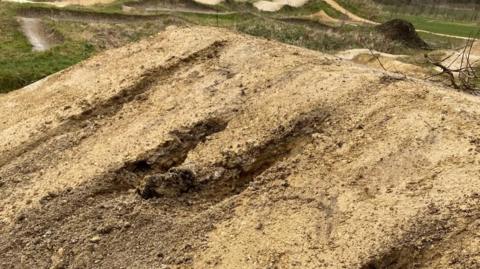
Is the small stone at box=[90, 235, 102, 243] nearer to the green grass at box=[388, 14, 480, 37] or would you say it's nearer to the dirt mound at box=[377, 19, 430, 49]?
the dirt mound at box=[377, 19, 430, 49]

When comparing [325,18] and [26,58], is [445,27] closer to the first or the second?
[325,18]

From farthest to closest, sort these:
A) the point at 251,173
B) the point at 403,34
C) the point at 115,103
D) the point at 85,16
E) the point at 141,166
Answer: the point at 85,16
the point at 403,34
the point at 115,103
the point at 141,166
the point at 251,173

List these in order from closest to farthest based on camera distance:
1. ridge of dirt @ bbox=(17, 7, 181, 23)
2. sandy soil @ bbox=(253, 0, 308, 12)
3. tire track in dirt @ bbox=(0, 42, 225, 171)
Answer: tire track in dirt @ bbox=(0, 42, 225, 171) → ridge of dirt @ bbox=(17, 7, 181, 23) → sandy soil @ bbox=(253, 0, 308, 12)

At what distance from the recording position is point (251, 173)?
709 cm

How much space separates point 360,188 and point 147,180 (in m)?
2.32

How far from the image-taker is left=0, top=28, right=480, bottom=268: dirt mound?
585 centimetres

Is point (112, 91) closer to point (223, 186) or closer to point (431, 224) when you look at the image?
point (223, 186)

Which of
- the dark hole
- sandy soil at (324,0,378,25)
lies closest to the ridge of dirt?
sandy soil at (324,0,378,25)

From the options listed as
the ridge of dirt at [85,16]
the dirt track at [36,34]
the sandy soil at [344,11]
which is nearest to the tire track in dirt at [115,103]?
the dirt track at [36,34]

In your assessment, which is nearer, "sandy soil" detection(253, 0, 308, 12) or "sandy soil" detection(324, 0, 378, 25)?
"sandy soil" detection(253, 0, 308, 12)

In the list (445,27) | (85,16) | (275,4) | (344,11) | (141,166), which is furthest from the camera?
(445,27)

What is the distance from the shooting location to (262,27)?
29.6 metres

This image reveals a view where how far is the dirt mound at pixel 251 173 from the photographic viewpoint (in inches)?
230

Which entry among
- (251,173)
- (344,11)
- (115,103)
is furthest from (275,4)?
(251,173)
